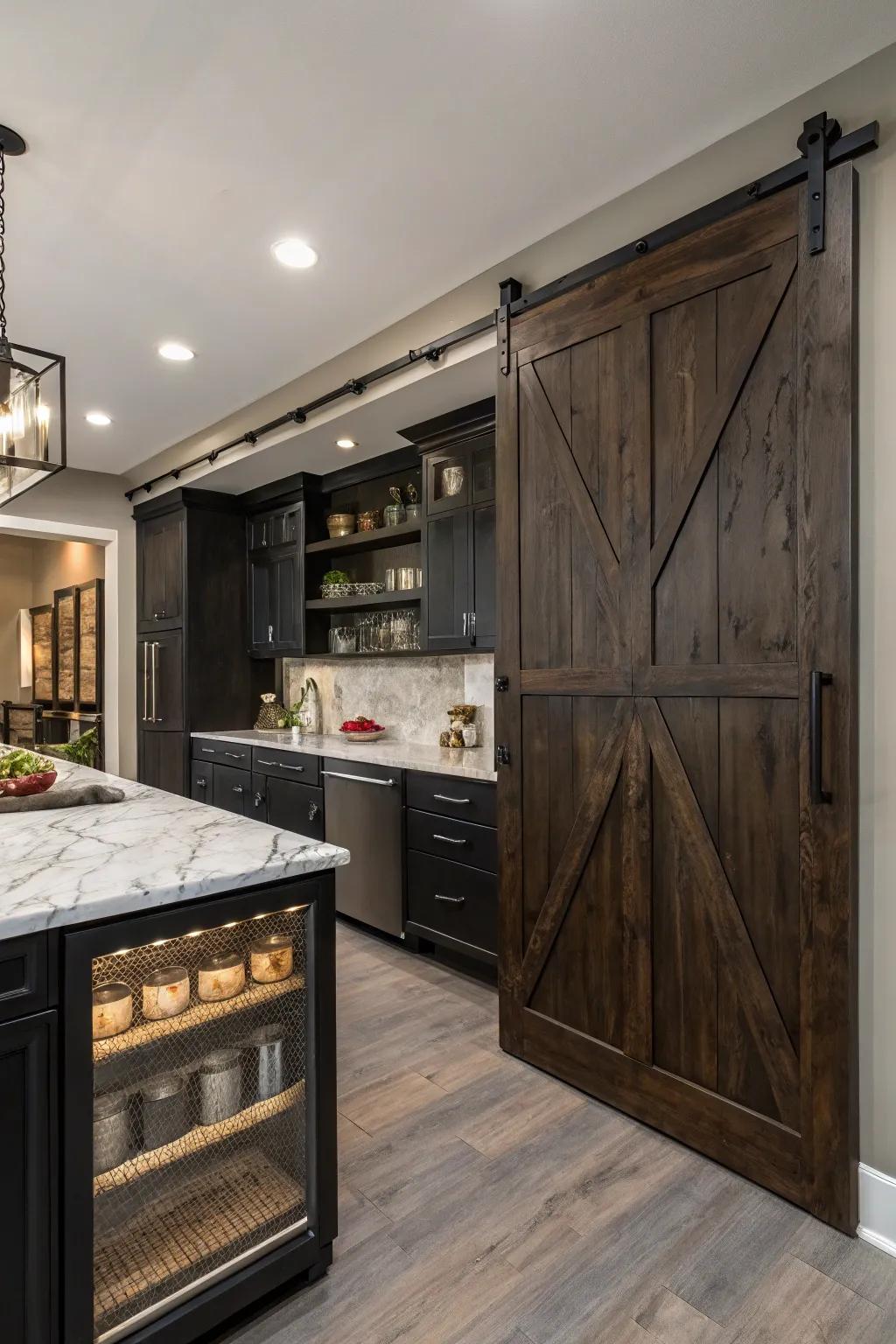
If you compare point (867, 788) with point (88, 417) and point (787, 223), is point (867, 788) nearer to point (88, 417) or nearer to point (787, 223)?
point (787, 223)

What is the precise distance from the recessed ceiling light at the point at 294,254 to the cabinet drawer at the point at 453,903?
7.98ft

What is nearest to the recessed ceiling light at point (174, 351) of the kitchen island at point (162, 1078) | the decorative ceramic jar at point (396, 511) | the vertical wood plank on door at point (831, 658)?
the decorative ceramic jar at point (396, 511)

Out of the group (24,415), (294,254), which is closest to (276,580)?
(294,254)

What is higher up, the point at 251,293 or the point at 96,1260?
the point at 251,293

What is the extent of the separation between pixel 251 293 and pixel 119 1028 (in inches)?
106

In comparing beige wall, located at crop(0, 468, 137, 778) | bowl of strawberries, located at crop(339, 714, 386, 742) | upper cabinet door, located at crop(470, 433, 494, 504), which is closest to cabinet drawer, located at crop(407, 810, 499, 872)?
bowl of strawberries, located at crop(339, 714, 386, 742)

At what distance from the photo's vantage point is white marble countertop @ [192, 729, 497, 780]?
133 inches

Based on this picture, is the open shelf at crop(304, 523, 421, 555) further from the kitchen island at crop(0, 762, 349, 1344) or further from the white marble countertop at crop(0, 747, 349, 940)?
the kitchen island at crop(0, 762, 349, 1344)

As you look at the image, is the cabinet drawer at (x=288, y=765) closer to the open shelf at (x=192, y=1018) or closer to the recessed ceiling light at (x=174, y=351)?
the recessed ceiling light at (x=174, y=351)

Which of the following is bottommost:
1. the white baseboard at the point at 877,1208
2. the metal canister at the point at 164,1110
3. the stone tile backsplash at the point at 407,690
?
the white baseboard at the point at 877,1208

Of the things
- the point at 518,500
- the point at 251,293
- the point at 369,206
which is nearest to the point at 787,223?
the point at 518,500

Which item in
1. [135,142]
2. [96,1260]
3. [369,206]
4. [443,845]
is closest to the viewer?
[96,1260]

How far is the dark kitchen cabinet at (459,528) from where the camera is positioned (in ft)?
11.6

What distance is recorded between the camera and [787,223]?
190cm
